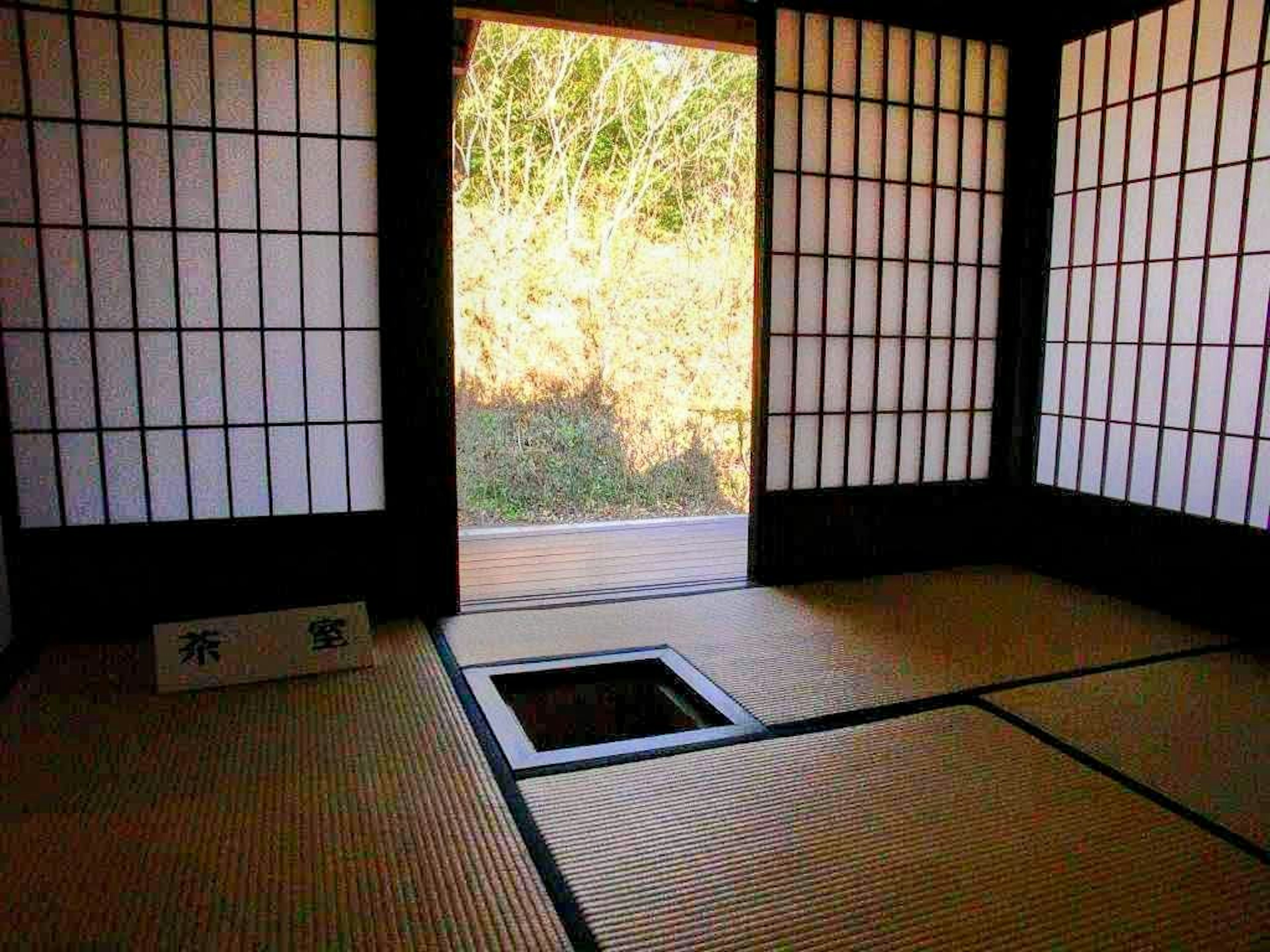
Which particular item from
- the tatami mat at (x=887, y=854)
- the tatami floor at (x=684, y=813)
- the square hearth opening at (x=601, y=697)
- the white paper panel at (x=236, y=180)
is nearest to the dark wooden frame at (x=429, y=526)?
the tatami floor at (x=684, y=813)

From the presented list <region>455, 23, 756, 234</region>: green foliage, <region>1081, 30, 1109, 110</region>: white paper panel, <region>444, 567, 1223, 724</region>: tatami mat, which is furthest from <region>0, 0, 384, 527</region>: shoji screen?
<region>455, 23, 756, 234</region>: green foliage

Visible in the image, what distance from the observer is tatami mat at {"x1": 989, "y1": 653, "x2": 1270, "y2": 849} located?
6.61 feet

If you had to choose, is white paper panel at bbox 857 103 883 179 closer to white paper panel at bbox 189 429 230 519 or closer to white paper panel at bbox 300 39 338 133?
white paper panel at bbox 300 39 338 133

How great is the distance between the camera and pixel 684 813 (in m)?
1.92

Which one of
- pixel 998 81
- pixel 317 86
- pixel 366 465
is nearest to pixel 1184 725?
pixel 366 465

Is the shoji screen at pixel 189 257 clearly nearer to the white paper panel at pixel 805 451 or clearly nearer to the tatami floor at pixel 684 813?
the tatami floor at pixel 684 813

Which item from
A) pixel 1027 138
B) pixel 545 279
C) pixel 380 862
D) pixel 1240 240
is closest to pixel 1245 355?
pixel 1240 240

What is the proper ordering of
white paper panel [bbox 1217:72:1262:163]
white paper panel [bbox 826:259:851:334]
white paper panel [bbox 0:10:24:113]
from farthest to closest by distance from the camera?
1. white paper panel [bbox 826:259:851:334]
2. white paper panel [bbox 1217:72:1262:163]
3. white paper panel [bbox 0:10:24:113]

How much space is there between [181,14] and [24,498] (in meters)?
1.61

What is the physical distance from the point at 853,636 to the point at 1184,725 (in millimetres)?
973

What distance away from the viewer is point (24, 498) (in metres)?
2.91

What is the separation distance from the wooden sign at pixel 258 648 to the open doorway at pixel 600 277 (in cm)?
466

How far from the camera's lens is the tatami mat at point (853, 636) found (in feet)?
8.64

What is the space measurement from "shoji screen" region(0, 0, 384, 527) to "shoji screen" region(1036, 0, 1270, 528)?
9.25 feet
